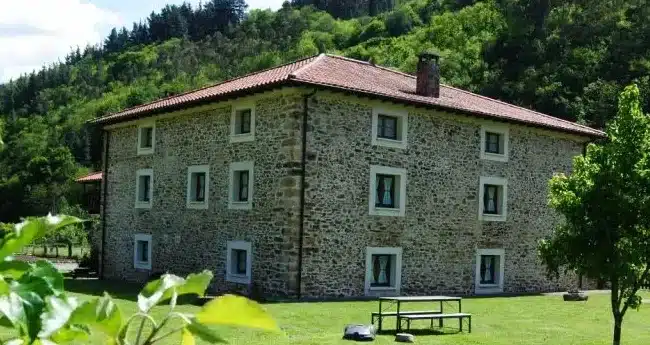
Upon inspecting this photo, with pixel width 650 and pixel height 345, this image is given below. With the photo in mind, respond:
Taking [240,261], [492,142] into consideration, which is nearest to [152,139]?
[240,261]

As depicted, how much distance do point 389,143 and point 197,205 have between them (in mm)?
6241

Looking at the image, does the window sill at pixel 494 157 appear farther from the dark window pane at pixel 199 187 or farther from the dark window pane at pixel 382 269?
the dark window pane at pixel 199 187

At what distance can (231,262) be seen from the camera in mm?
21422

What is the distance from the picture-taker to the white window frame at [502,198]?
2345 centimetres

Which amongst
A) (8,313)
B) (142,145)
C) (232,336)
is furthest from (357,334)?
(142,145)

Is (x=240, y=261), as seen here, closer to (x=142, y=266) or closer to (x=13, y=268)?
(x=142, y=266)

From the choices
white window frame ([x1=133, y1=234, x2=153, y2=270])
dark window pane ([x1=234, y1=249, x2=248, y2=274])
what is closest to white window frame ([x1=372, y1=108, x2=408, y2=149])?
dark window pane ([x1=234, y1=249, x2=248, y2=274])

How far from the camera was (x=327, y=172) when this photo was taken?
785 inches

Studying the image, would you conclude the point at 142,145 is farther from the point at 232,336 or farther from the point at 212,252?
the point at 232,336

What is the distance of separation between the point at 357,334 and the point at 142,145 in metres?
15.4

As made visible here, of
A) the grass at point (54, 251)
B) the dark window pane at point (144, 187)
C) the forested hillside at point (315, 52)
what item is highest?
the forested hillside at point (315, 52)

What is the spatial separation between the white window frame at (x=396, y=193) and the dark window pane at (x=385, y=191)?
148mm

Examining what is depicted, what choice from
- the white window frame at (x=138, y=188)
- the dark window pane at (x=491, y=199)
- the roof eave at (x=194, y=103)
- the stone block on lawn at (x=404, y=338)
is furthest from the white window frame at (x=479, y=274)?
the white window frame at (x=138, y=188)

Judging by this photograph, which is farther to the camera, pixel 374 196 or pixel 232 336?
pixel 374 196
